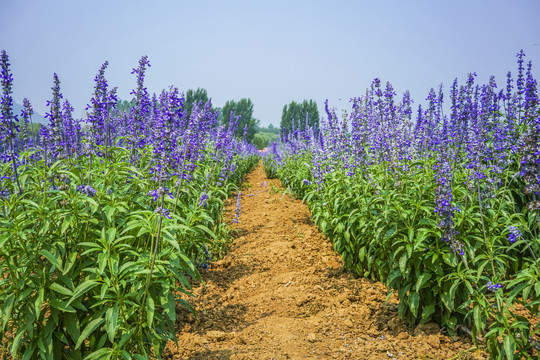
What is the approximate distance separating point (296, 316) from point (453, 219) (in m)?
2.08

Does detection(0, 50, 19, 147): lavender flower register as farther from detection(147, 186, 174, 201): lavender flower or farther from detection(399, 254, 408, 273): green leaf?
detection(399, 254, 408, 273): green leaf

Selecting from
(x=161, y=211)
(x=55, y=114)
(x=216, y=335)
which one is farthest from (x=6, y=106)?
(x=216, y=335)

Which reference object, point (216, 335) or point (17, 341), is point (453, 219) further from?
point (17, 341)

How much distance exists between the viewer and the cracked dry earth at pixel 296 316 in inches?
143

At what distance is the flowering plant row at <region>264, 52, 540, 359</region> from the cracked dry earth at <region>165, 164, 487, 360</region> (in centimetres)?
29

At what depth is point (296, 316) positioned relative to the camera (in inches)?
174

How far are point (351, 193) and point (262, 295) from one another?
6.04 ft

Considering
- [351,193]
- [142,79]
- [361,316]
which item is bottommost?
[361,316]

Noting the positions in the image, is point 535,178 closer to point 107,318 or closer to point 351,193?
point 351,193

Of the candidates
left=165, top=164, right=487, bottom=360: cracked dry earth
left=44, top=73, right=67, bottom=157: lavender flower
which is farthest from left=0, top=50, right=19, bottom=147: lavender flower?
left=165, top=164, right=487, bottom=360: cracked dry earth

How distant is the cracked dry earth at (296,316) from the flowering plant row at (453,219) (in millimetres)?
288

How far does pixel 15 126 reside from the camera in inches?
139

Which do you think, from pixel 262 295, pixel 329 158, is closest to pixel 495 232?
pixel 262 295

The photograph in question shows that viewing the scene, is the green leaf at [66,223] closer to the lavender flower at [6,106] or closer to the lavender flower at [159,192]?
the lavender flower at [159,192]
